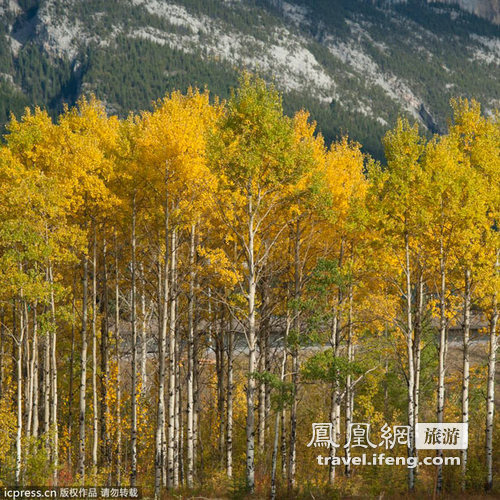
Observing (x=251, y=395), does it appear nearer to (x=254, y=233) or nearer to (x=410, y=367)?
(x=254, y=233)

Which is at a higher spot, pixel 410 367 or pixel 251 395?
pixel 410 367

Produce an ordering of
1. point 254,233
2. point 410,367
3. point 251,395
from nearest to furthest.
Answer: point 251,395
point 254,233
point 410,367

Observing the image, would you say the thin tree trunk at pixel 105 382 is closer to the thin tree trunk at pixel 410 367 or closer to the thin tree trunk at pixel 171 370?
the thin tree trunk at pixel 171 370

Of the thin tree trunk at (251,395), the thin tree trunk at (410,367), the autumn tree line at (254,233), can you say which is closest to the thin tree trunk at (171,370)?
the autumn tree line at (254,233)

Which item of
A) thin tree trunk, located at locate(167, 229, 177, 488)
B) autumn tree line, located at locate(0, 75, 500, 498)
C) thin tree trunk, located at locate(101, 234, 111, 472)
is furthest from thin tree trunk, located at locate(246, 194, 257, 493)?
thin tree trunk, located at locate(101, 234, 111, 472)

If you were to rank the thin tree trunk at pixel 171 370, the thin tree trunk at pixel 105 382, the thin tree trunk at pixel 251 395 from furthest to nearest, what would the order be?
the thin tree trunk at pixel 105 382
the thin tree trunk at pixel 171 370
the thin tree trunk at pixel 251 395

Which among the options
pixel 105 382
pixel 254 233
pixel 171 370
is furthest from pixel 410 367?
pixel 105 382

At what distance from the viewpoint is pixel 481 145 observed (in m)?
18.3

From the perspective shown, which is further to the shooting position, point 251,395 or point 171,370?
point 171,370

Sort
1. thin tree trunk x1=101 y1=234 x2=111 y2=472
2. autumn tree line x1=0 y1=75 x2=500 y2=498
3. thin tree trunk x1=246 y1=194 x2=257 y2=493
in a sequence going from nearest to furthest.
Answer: thin tree trunk x1=246 y1=194 x2=257 y2=493 < autumn tree line x1=0 y1=75 x2=500 y2=498 < thin tree trunk x1=101 y1=234 x2=111 y2=472

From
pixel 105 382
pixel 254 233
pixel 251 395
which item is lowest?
pixel 105 382

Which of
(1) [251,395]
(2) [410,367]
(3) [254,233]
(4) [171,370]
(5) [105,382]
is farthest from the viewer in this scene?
(5) [105,382]

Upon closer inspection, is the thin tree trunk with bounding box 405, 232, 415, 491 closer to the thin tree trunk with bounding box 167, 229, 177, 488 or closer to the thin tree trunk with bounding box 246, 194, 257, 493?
the thin tree trunk with bounding box 246, 194, 257, 493

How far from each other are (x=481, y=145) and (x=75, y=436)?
2205cm
